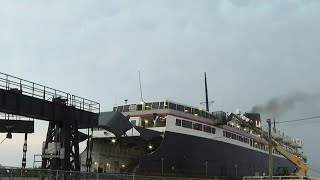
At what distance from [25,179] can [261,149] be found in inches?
2527

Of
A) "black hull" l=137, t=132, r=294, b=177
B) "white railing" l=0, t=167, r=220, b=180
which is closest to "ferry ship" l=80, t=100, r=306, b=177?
"black hull" l=137, t=132, r=294, b=177

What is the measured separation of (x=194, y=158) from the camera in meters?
54.8

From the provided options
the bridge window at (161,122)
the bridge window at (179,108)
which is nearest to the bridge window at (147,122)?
the bridge window at (161,122)

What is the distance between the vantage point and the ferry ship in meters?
49.5

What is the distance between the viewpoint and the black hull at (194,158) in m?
48.9

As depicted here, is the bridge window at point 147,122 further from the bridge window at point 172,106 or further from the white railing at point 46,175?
the white railing at point 46,175

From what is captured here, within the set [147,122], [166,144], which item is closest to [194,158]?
[166,144]

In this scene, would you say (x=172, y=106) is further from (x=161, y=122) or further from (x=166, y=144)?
(x=166, y=144)

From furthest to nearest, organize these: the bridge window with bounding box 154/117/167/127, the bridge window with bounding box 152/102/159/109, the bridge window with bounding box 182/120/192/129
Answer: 1. the bridge window with bounding box 152/102/159/109
2. the bridge window with bounding box 182/120/192/129
3. the bridge window with bounding box 154/117/167/127

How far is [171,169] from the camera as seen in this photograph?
50.6 metres

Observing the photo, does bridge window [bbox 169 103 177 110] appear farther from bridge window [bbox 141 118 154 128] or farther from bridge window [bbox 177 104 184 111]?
bridge window [bbox 141 118 154 128]

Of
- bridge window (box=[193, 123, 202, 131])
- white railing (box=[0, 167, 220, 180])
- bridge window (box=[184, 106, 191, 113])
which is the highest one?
bridge window (box=[184, 106, 191, 113])

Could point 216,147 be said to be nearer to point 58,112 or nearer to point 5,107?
point 58,112

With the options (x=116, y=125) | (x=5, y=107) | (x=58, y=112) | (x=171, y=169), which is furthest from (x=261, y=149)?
(x=5, y=107)
